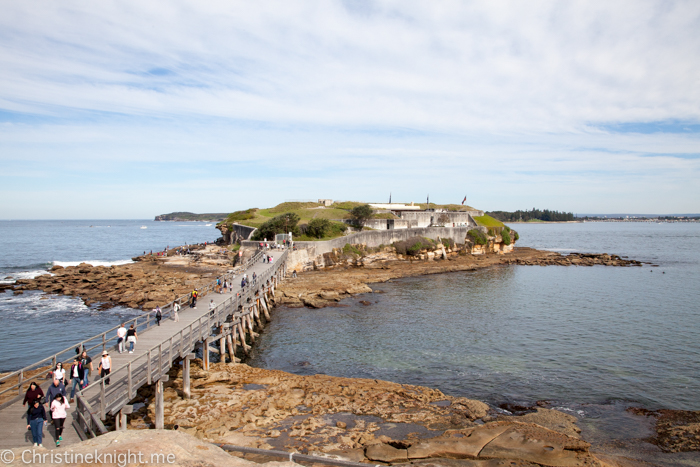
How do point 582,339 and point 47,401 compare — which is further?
point 582,339

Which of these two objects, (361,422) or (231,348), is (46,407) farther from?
(231,348)

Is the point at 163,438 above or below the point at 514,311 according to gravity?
above

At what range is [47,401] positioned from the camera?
12.0 metres

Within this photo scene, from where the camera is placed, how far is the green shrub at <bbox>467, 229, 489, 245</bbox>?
75188 millimetres

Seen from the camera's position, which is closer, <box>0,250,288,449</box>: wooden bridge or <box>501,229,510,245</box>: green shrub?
<box>0,250,288,449</box>: wooden bridge

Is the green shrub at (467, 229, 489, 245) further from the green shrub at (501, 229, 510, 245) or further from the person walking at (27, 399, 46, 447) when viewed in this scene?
the person walking at (27, 399, 46, 447)

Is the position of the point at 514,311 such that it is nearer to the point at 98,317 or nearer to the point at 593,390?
the point at 593,390

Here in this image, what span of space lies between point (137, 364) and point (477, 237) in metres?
66.8

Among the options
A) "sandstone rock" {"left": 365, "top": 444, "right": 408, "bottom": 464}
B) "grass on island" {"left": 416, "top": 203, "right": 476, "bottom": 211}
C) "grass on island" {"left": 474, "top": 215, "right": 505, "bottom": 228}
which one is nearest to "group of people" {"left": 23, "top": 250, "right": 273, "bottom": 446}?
"sandstone rock" {"left": 365, "top": 444, "right": 408, "bottom": 464}

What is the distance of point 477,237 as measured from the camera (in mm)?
75250

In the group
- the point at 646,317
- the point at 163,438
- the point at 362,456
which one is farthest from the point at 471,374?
the point at 646,317

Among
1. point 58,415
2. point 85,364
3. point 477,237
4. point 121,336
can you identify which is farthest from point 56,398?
point 477,237

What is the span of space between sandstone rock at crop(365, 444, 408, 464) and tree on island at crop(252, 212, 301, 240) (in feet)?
144

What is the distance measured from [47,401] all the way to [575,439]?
15910 mm
